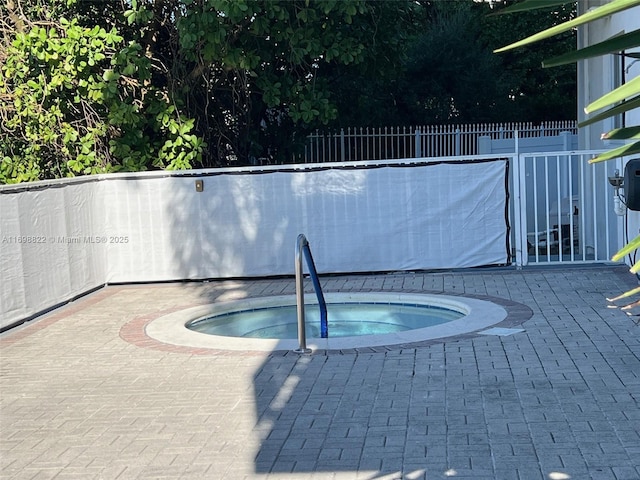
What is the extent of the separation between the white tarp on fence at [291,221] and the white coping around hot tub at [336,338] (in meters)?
1.72

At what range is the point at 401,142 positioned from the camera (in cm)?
2283

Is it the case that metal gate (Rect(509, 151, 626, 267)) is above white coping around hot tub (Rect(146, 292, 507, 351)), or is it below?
above

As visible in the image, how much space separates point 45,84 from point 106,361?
25.5ft

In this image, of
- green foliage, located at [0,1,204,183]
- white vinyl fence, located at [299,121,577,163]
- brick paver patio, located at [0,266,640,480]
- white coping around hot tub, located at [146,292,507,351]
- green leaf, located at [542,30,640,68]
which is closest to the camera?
green leaf, located at [542,30,640,68]

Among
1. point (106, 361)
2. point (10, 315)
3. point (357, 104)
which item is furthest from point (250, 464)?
point (357, 104)

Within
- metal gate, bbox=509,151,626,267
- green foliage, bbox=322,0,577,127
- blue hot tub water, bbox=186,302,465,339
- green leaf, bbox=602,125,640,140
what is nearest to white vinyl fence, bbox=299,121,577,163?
green foliage, bbox=322,0,577,127

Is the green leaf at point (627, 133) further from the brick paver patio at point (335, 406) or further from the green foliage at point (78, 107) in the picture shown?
the green foliage at point (78, 107)

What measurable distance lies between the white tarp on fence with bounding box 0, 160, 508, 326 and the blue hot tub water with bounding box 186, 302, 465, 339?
1839 millimetres

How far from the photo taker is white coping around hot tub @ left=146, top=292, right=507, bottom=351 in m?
8.60

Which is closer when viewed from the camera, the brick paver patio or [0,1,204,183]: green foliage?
the brick paver patio

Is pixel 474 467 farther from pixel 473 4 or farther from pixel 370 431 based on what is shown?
pixel 473 4

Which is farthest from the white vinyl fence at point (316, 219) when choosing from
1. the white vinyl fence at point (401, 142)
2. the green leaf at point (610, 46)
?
the green leaf at point (610, 46)

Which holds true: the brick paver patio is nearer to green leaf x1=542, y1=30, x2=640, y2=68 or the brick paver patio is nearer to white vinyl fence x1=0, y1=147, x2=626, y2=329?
white vinyl fence x1=0, y1=147, x2=626, y2=329

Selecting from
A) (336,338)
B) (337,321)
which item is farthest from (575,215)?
(336,338)
